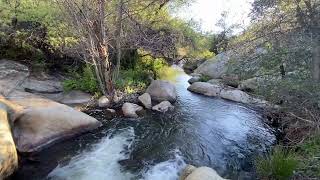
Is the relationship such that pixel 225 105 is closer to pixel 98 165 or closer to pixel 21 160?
pixel 98 165

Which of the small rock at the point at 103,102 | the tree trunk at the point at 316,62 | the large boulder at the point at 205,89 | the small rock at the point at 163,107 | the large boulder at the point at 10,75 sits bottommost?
the small rock at the point at 163,107

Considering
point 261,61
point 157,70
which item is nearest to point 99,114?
point 261,61

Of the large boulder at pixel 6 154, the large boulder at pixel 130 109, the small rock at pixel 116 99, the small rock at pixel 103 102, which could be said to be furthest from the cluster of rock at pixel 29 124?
the small rock at pixel 116 99

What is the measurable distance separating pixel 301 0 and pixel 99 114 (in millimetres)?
6614

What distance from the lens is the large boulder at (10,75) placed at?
10.5m

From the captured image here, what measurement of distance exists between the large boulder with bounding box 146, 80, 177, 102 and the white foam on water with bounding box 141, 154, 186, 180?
16.6 ft

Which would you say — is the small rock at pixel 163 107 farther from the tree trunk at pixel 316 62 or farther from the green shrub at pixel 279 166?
the green shrub at pixel 279 166

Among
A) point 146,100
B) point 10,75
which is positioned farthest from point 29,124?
point 146,100

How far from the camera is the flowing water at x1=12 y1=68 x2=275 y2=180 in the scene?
693 centimetres

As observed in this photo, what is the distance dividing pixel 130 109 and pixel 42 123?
10.9 feet

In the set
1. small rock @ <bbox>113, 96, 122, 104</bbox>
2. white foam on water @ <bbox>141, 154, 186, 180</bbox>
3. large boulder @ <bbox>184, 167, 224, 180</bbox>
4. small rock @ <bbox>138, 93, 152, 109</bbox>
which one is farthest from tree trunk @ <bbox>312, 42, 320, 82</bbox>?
small rock @ <bbox>113, 96, 122, 104</bbox>

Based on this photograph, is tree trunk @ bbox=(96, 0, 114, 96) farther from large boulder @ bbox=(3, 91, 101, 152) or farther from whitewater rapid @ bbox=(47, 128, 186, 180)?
whitewater rapid @ bbox=(47, 128, 186, 180)

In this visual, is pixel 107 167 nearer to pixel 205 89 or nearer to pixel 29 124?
pixel 29 124

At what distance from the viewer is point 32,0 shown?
1304 cm
